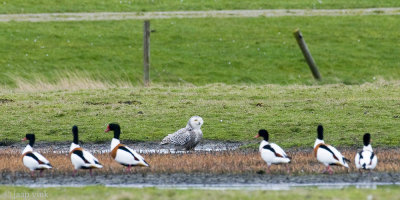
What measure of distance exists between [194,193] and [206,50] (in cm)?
3435

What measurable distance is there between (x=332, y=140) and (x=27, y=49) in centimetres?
2867

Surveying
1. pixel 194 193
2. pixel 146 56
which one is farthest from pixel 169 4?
pixel 194 193

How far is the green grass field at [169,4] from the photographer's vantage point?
2409 inches

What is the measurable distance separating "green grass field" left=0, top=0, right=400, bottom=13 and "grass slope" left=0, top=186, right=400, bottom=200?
4698cm

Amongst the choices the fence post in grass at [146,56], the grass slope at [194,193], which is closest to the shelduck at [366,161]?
the grass slope at [194,193]

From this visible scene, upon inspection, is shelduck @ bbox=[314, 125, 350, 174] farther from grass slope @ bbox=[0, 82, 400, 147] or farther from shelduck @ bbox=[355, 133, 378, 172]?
grass slope @ bbox=[0, 82, 400, 147]

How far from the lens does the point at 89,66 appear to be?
44.2m

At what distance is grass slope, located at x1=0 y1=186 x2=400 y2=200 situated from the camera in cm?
1301

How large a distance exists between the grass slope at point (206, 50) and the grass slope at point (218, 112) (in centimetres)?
771

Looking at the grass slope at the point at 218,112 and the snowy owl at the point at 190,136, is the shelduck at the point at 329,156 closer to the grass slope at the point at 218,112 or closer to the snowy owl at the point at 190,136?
the snowy owl at the point at 190,136


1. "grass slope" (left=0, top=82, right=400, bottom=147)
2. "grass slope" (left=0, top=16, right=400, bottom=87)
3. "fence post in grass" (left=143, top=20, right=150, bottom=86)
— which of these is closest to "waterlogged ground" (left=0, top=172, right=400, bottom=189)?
"grass slope" (left=0, top=82, right=400, bottom=147)

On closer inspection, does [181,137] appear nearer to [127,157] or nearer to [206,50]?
[127,157]

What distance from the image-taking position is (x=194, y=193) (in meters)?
13.8

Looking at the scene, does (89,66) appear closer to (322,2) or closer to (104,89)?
(104,89)
